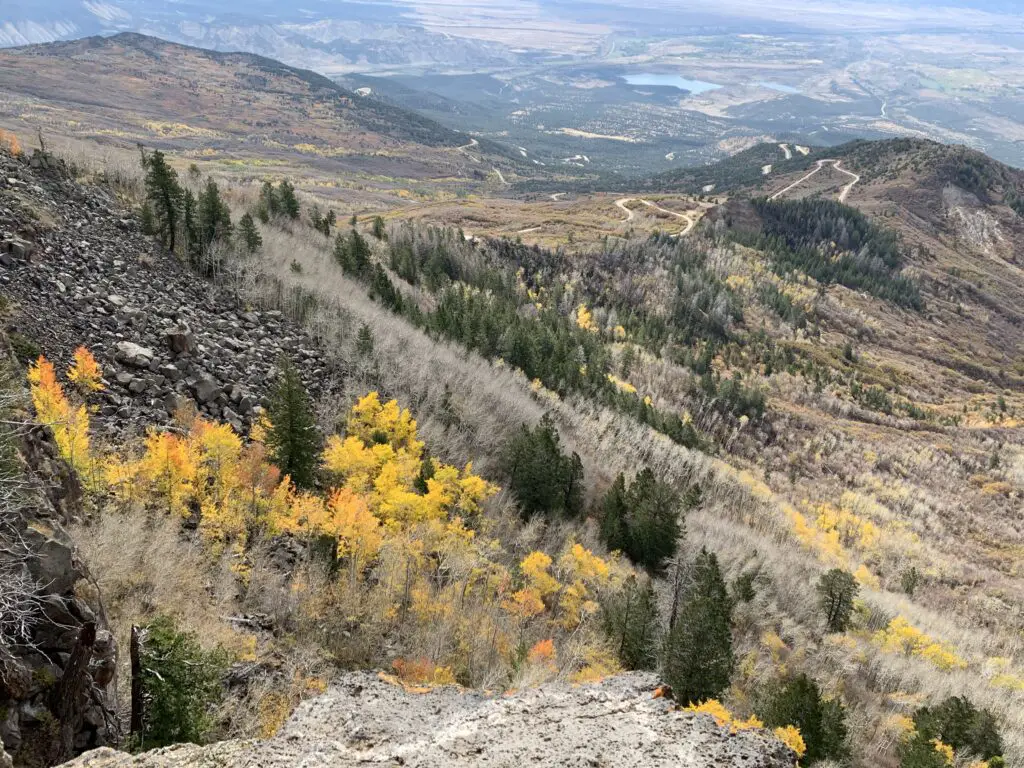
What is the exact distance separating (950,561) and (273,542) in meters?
64.7

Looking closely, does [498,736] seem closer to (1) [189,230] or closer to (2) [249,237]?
(1) [189,230]

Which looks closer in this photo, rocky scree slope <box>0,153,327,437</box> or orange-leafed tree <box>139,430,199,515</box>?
orange-leafed tree <box>139,430,199,515</box>

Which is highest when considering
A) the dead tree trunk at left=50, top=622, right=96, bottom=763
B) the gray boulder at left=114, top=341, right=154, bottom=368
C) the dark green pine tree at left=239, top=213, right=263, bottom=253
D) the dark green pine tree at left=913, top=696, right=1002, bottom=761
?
the dark green pine tree at left=239, top=213, right=263, bottom=253

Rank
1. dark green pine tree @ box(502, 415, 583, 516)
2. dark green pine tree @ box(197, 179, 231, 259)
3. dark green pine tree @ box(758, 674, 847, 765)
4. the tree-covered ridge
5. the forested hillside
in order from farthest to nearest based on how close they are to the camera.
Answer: the tree-covered ridge < dark green pine tree @ box(197, 179, 231, 259) < dark green pine tree @ box(502, 415, 583, 516) < dark green pine tree @ box(758, 674, 847, 765) < the forested hillside

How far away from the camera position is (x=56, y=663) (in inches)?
462

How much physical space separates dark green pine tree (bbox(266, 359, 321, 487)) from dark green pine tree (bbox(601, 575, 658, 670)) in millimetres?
17715

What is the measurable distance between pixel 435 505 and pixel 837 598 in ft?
90.7

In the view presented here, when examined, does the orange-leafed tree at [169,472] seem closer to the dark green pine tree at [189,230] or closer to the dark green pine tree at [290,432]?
the dark green pine tree at [290,432]

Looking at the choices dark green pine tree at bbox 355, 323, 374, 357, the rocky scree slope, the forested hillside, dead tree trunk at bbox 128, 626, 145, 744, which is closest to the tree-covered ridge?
the forested hillside

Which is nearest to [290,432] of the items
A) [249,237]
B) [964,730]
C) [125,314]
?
[125,314]

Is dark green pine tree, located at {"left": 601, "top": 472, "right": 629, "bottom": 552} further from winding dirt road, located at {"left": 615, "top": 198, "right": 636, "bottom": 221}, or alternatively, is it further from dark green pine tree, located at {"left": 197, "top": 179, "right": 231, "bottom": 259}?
winding dirt road, located at {"left": 615, "top": 198, "right": 636, "bottom": 221}

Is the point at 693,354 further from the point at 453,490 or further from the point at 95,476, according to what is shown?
the point at 95,476

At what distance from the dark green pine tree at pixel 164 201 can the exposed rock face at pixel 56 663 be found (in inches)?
1456

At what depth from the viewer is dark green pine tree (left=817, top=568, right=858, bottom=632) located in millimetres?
40000
